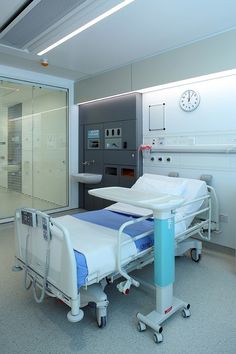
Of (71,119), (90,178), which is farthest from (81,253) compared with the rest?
(71,119)

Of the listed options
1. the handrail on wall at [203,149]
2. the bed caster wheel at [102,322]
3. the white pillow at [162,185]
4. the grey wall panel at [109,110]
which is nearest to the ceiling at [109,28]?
the grey wall panel at [109,110]

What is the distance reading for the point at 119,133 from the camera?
4375 mm

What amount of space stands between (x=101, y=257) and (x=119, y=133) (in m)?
2.87

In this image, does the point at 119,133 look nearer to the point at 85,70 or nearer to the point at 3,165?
the point at 85,70

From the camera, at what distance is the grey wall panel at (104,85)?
408 cm

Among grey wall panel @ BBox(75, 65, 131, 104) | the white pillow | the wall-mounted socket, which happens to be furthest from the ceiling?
the wall-mounted socket

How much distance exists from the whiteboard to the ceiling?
0.73 metres

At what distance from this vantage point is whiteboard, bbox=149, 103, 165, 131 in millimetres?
3873

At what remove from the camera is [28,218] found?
2043 mm

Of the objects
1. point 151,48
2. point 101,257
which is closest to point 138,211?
point 101,257

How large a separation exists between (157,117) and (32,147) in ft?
7.81

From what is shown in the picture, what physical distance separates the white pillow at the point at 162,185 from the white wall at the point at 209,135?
0.58 m

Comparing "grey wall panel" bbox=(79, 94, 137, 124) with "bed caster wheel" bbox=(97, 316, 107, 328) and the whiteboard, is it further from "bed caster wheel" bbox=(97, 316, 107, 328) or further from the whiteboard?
"bed caster wheel" bbox=(97, 316, 107, 328)

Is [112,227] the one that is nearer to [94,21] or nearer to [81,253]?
[81,253]
